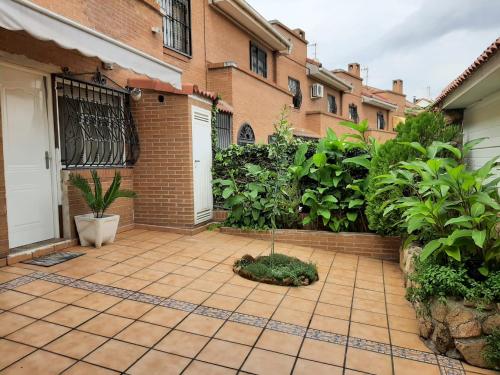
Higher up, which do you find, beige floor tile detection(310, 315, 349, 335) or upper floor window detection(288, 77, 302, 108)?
upper floor window detection(288, 77, 302, 108)

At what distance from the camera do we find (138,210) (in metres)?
7.05

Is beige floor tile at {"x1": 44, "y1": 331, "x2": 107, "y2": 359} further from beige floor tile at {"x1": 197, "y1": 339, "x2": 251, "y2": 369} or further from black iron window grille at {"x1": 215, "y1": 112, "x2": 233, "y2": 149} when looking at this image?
black iron window grille at {"x1": 215, "y1": 112, "x2": 233, "y2": 149}

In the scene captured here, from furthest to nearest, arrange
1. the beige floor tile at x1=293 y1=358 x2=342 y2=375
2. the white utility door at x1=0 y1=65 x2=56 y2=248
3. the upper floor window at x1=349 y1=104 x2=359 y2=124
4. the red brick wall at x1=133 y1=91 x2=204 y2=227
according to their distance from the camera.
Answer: the upper floor window at x1=349 y1=104 x2=359 y2=124 < the red brick wall at x1=133 y1=91 x2=204 y2=227 < the white utility door at x1=0 y1=65 x2=56 y2=248 < the beige floor tile at x1=293 y1=358 x2=342 y2=375

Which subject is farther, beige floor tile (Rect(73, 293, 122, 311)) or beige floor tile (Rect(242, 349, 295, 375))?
beige floor tile (Rect(73, 293, 122, 311))

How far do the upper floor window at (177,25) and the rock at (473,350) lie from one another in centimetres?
Answer: 945

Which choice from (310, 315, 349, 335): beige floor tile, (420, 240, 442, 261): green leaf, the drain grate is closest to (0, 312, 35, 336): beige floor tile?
the drain grate

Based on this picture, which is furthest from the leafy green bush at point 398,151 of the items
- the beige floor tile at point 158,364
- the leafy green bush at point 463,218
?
the beige floor tile at point 158,364

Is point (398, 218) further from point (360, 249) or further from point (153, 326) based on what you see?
point (153, 326)

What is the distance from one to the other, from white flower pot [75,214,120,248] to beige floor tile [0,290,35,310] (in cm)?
171

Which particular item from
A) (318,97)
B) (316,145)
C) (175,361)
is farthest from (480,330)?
(318,97)

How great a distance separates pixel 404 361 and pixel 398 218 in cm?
312

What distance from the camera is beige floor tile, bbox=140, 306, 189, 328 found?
328cm

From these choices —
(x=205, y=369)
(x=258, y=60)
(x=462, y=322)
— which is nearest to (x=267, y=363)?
(x=205, y=369)

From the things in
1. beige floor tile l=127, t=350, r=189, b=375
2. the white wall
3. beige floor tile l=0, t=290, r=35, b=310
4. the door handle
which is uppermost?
the white wall
